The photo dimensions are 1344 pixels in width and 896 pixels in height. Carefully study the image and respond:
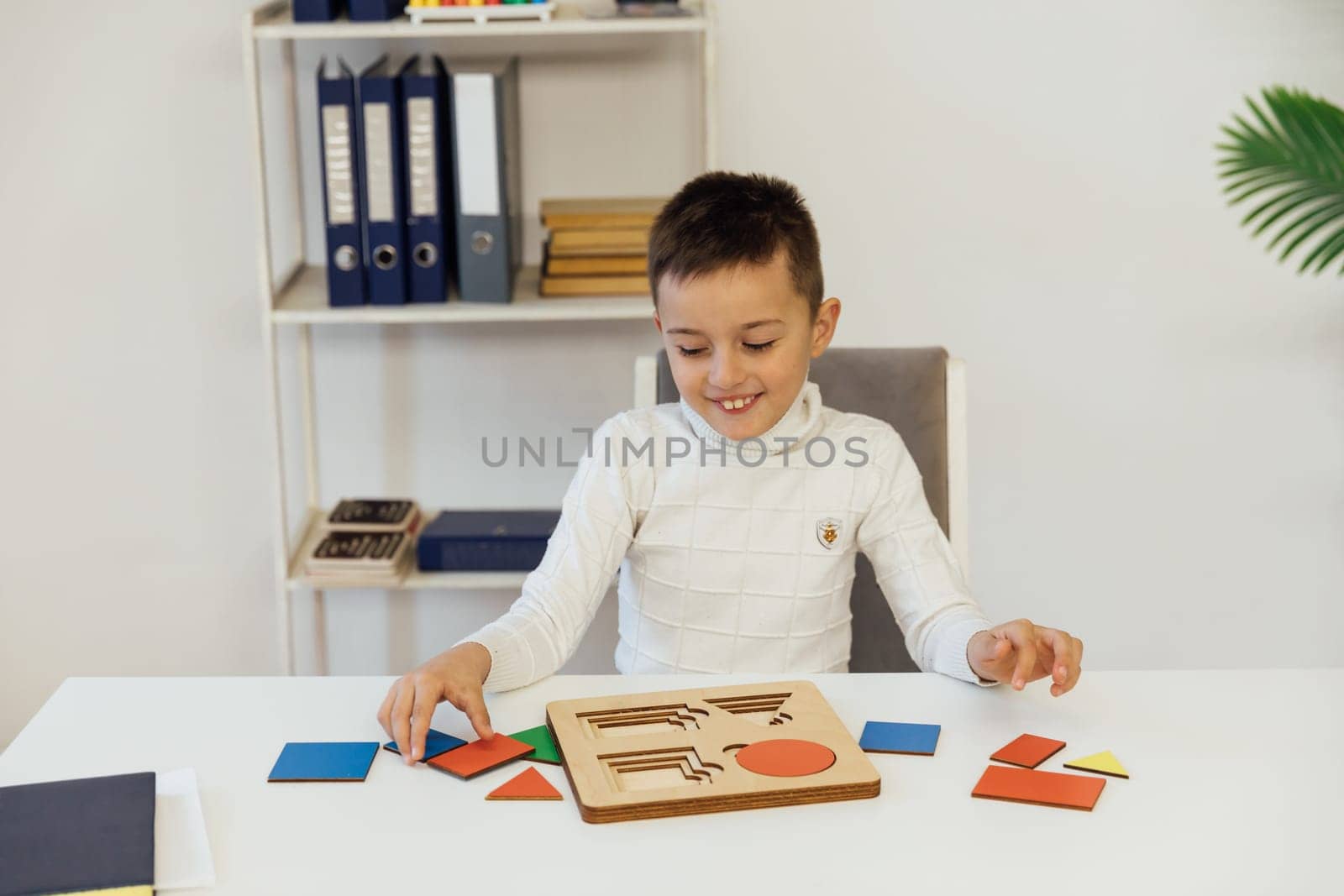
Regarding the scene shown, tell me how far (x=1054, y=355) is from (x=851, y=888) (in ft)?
5.65

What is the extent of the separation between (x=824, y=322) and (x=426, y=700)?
68 centimetres

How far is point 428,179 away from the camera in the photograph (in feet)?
6.72

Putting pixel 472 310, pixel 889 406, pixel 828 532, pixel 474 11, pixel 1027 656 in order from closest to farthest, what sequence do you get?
pixel 1027 656
pixel 828 532
pixel 889 406
pixel 474 11
pixel 472 310

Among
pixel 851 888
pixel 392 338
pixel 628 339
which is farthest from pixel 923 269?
pixel 851 888

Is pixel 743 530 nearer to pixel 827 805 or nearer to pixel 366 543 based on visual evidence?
pixel 827 805

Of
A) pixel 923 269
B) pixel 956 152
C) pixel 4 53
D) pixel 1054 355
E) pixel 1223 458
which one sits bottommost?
pixel 1223 458

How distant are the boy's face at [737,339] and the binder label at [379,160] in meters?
0.74

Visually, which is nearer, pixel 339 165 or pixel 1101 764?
pixel 1101 764

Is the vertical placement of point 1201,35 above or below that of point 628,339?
above

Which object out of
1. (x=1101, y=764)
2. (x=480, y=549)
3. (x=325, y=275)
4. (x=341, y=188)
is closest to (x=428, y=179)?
(x=341, y=188)

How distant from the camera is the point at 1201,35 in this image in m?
2.30

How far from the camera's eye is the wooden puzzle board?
96 centimetres

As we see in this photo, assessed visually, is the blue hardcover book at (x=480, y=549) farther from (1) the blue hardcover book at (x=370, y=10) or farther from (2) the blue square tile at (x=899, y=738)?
(2) the blue square tile at (x=899, y=738)

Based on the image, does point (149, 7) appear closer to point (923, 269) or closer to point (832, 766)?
point (923, 269)
